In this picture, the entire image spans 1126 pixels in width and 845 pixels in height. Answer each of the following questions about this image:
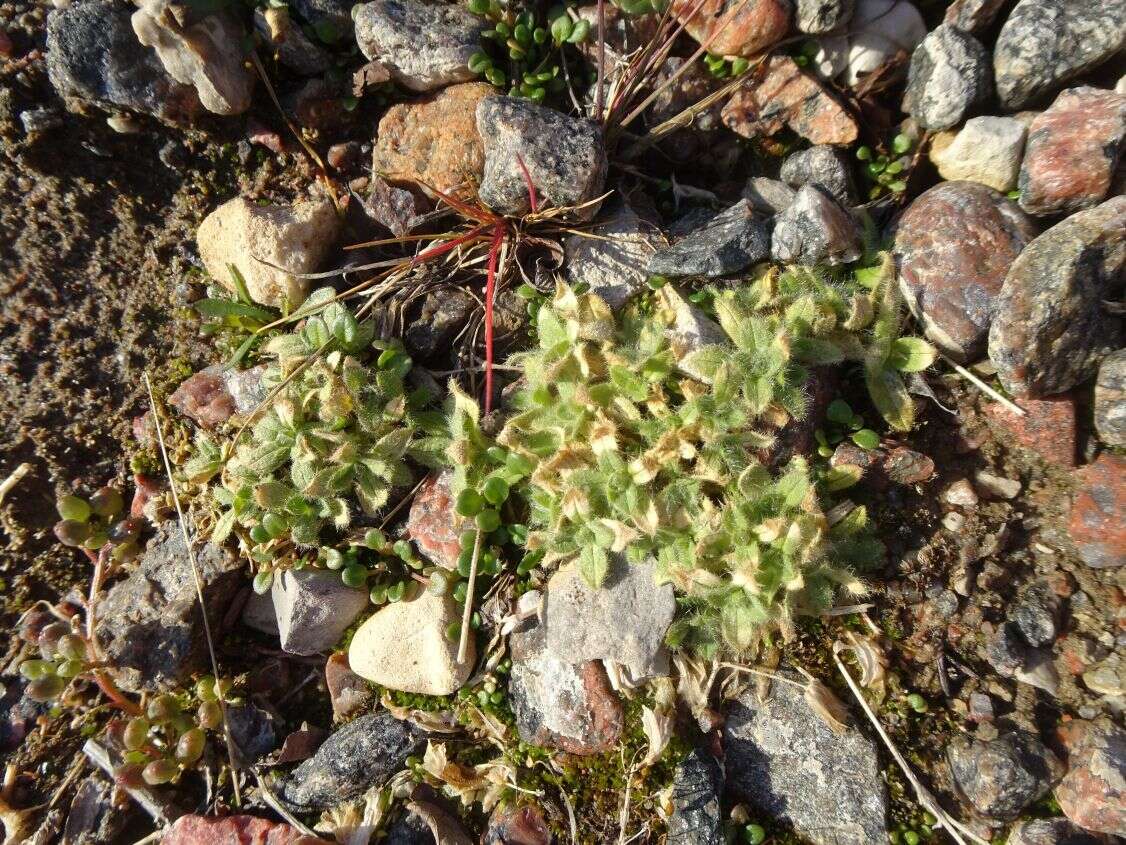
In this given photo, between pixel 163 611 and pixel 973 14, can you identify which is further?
pixel 163 611

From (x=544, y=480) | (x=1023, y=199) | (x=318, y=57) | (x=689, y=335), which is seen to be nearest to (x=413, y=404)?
(x=544, y=480)

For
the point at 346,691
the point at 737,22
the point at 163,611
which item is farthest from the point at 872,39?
the point at 163,611

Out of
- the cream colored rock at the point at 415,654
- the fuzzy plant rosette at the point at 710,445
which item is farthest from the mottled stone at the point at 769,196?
the cream colored rock at the point at 415,654

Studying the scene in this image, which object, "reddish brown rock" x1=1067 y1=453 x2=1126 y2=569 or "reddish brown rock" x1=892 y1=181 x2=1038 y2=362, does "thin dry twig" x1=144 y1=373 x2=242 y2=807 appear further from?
"reddish brown rock" x1=1067 y1=453 x2=1126 y2=569

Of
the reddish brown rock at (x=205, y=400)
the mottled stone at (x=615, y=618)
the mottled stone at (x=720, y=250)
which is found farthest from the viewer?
the reddish brown rock at (x=205, y=400)

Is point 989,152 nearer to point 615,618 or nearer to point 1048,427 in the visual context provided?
point 1048,427

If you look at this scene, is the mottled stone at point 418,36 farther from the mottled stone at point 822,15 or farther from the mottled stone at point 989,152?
the mottled stone at point 989,152
